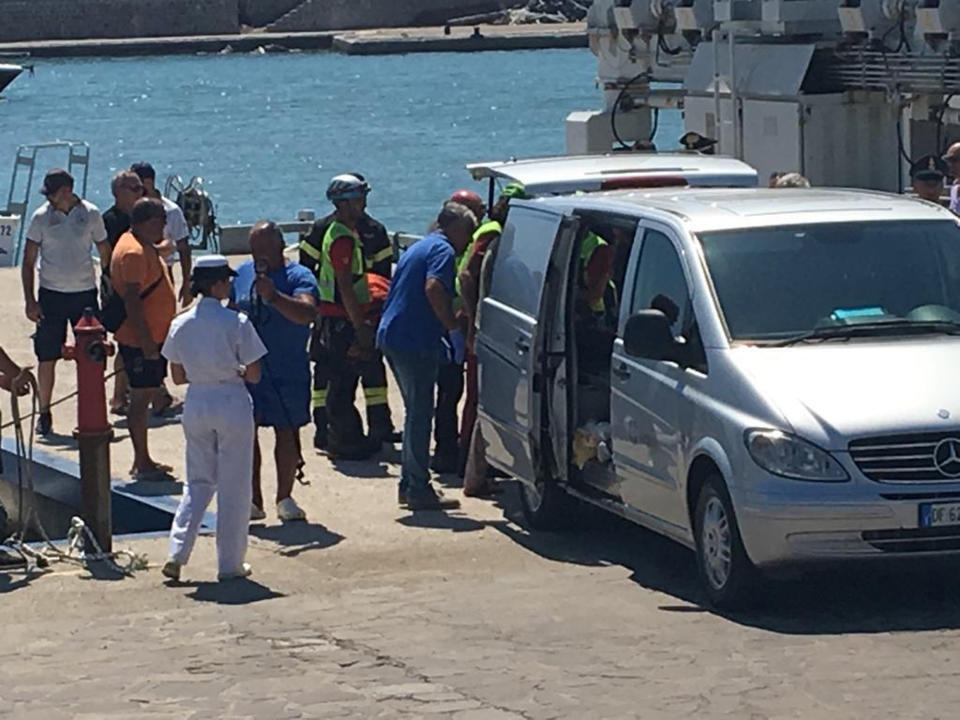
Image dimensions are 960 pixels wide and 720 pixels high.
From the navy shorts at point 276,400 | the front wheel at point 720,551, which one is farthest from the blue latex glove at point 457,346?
the front wheel at point 720,551

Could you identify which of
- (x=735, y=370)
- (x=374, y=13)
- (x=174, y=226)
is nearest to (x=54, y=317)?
(x=174, y=226)

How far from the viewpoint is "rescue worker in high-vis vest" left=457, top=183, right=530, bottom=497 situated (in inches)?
497

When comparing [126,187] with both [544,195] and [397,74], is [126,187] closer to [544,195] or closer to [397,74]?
[544,195]

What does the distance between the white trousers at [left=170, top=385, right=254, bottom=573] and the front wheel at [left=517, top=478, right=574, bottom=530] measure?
1629mm

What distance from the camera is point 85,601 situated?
34.3 feet

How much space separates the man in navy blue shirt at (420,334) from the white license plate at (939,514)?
359 centimetres

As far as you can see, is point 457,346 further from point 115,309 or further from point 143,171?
point 143,171

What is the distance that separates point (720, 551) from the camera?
975cm

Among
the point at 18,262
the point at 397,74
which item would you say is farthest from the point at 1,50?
the point at 18,262

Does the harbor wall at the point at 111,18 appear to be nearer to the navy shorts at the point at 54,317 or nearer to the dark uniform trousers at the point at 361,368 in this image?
the navy shorts at the point at 54,317

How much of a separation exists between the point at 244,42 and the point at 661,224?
113 m

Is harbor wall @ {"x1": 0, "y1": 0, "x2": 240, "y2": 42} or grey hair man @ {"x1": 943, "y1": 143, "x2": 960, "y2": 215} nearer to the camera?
grey hair man @ {"x1": 943, "y1": 143, "x2": 960, "y2": 215}

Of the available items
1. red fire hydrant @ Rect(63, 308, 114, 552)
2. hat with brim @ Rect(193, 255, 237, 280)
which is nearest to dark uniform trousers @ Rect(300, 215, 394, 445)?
red fire hydrant @ Rect(63, 308, 114, 552)

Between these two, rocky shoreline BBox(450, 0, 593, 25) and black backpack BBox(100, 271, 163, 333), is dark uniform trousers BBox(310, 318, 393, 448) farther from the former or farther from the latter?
rocky shoreline BBox(450, 0, 593, 25)
